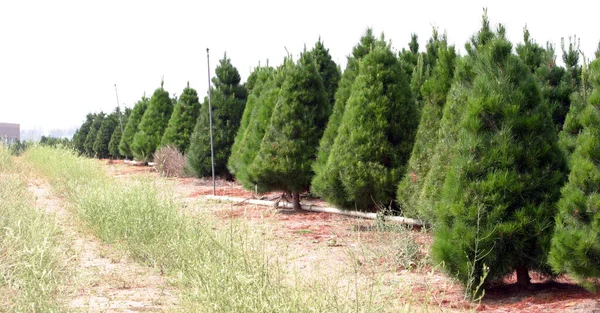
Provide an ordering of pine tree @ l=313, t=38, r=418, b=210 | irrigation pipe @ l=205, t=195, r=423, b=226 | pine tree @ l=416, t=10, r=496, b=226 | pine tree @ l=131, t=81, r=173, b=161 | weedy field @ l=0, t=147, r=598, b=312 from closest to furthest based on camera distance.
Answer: weedy field @ l=0, t=147, r=598, b=312 → pine tree @ l=416, t=10, r=496, b=226 → irrigation pipe @ l=205, t=195, r=423, b=226 → pine tree @ l=313, t=38, r=418, b=210 → pine tree @ l=131, t=81, r=173, b=161

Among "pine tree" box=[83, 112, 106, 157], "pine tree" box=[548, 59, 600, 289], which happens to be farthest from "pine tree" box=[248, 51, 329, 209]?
"pine tree" box=[83, 112, 106, 157]

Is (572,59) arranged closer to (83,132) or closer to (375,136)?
(375,136)

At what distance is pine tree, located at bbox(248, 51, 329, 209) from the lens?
12.7m

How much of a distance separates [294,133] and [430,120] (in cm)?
430

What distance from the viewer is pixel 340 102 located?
12164 millimetres

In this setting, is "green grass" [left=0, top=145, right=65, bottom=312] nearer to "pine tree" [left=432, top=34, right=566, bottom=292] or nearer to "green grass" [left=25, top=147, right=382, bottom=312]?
"green grass" [left=25, top=147, right=382, bottom=312]

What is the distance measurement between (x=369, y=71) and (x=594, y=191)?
5.47 meters

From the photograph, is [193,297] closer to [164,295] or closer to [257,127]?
[164,295]

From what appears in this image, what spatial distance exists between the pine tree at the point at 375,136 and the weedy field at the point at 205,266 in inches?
31.7

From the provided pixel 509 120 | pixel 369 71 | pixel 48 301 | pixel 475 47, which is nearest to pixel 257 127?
pixel 369 71

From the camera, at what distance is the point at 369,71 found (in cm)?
1057

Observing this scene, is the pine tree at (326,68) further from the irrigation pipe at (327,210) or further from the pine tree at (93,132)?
the pine tree at (93,132)

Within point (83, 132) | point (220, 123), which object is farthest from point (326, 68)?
point (83, 132)

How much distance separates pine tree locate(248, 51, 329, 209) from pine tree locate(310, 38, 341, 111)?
2245mm
